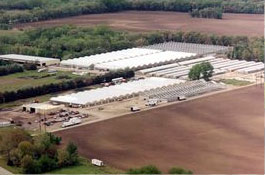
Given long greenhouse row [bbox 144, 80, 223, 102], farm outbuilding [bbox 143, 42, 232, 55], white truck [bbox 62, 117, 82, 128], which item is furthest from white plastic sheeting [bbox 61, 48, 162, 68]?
white truck [bbox 62, 117, 82, 128]

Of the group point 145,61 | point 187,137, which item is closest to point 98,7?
point 145,61

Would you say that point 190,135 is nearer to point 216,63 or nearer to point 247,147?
point 247,147

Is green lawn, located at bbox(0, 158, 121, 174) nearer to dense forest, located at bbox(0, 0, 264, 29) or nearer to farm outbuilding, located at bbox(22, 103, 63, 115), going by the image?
farm outbuilding, located at bbox(22, 103, 63, 115)

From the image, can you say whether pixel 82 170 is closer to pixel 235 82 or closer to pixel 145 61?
pixel 235 82

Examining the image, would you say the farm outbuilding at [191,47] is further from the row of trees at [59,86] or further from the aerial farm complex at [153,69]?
the row of trees at [59,86]

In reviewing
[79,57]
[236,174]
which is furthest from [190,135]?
[79,57]

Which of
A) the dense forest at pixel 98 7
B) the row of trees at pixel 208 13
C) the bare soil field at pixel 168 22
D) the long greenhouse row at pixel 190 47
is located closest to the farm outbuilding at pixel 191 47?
the long greenhouse row at pixel 190 47
